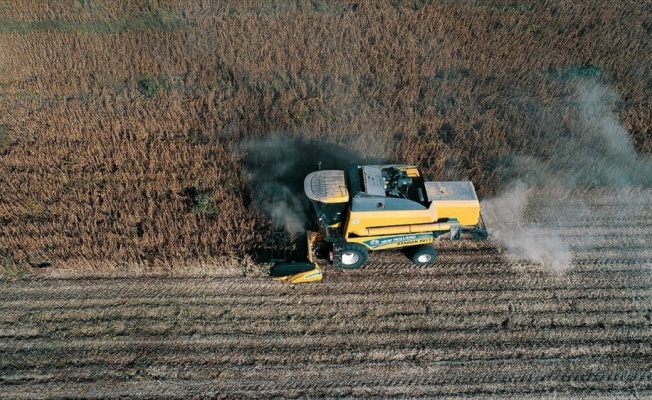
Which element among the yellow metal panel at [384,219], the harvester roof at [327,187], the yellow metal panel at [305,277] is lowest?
the yellow metal panel at [305,277]

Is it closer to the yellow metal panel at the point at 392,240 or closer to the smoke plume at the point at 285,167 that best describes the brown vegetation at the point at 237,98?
the smoke plume at the point at 285,167

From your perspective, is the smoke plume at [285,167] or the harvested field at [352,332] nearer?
the harvested field at [352,332]

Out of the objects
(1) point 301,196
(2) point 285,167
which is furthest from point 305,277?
(2) point 285,167

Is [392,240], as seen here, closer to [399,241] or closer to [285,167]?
[399,241]

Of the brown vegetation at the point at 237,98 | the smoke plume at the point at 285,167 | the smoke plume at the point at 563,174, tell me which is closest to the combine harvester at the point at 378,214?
the smoke plume at the point at 285,167

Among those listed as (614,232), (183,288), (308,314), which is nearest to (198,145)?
(183,288)

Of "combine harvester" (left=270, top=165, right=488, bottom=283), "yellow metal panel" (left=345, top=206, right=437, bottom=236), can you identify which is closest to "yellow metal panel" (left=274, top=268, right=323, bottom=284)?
"combine harvester" (left=270, top=165, right=488, bottom=283)
